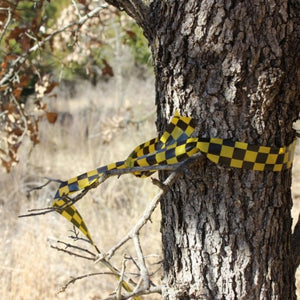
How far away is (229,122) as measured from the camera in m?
1.31

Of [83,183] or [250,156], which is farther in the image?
[83,183]

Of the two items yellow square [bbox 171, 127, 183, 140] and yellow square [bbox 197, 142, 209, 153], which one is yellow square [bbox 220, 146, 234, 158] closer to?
yellow square [bbox 197, 142, 209, 153]

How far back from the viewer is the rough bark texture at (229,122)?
1.25m

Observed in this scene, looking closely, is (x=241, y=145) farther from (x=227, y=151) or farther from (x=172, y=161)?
(x=172, y=161)

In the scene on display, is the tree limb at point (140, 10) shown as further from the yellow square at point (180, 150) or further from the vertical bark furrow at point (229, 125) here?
the yellow square at point (180, 150)

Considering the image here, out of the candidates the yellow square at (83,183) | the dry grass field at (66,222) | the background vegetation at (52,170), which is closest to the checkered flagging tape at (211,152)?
the yellow square at (83,183)

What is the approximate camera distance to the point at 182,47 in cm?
130

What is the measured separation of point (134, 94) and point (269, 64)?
684 cm

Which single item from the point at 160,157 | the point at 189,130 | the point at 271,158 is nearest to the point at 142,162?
the point at 160,157

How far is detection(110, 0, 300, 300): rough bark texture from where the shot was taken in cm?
125

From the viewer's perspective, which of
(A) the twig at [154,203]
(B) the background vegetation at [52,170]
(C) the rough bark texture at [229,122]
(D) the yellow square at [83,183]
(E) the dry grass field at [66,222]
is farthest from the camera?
(E) the dry grass field at [66,222]

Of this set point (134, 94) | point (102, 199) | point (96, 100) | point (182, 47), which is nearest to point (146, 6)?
point (182, 47)

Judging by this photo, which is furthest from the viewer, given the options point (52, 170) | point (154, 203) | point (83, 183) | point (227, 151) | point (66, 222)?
point (52, 170)

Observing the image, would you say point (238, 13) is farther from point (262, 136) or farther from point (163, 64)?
point (262, 136)
